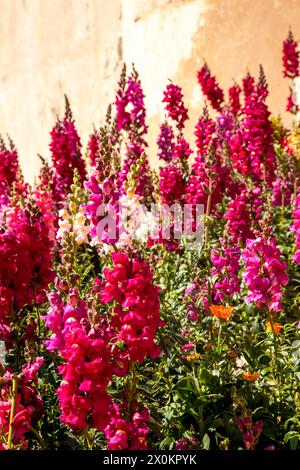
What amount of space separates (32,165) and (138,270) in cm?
1045

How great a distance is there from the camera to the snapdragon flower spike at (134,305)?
2217 mm

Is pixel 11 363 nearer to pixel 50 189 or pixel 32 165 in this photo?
pixel 50 189

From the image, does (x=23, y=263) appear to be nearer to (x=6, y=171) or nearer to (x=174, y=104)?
(x=174, y=104)

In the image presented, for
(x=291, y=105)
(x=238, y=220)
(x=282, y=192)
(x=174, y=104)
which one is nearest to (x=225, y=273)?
(x=238, y=220)

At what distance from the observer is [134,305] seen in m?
2.22

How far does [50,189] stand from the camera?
17.3 ft

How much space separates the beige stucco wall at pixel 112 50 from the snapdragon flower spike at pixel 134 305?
19.3ft

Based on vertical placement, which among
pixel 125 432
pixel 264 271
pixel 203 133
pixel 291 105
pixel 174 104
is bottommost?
pixel 125 432

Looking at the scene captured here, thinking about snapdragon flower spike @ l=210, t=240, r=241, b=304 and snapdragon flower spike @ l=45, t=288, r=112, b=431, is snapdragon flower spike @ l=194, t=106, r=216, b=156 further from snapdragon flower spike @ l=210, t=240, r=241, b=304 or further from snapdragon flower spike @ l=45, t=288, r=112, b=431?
snapdragon flower spike @ l=45, t=288, r=112, b=431

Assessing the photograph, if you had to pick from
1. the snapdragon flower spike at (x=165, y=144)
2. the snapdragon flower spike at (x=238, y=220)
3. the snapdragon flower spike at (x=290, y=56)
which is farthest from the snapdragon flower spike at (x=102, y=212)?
the snapdragon flower spike at (x=290, y=56)

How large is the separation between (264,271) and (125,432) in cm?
110

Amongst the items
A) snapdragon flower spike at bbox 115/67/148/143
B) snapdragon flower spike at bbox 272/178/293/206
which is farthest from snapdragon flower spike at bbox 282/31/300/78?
snapdragon flower spike at bbox 115/67/148/143

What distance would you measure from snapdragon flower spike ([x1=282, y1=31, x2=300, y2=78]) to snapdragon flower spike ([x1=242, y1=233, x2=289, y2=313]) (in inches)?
181

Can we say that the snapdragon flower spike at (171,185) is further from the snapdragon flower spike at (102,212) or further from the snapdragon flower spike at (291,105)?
the snapdragon flower spike at (291,105)
